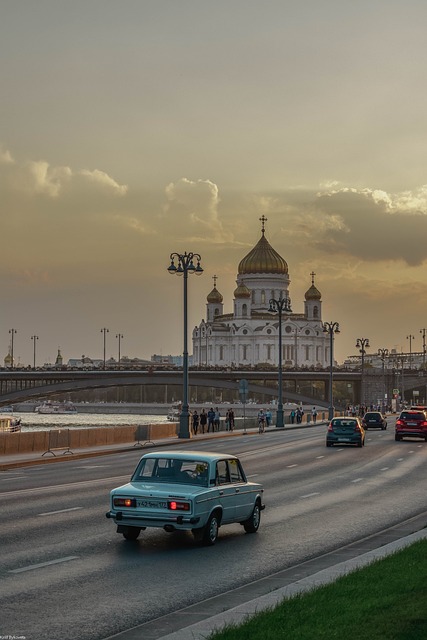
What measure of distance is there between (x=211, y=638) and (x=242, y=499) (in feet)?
30.5

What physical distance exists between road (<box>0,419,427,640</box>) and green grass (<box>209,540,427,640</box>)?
5.87ft

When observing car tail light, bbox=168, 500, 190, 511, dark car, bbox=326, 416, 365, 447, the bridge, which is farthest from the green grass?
the bridge

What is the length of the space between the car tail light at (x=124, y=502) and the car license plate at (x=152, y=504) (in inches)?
3.5

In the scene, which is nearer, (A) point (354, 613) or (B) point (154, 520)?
(A) point (354, 613)

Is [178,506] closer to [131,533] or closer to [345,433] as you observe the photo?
[131,533]

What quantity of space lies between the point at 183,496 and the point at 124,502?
103 cm

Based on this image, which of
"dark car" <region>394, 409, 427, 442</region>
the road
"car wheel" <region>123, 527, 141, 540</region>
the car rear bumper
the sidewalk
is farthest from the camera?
"dark car" <region>394, 409, 427, 442</region>

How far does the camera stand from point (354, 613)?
Result: 423 inches

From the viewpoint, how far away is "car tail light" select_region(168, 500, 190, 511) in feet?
55.9

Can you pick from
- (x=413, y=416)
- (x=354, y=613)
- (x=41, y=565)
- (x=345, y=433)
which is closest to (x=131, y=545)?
(x=41, y=565)

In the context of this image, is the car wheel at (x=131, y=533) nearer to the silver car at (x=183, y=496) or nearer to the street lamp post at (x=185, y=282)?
the silver car at (x=183, y=496)

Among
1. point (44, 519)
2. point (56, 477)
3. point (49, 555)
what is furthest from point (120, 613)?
point (56, 477)

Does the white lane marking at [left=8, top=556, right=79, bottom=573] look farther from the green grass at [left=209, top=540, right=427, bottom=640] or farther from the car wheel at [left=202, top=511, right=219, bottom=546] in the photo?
the green grass at [left=209, top=540, right=427, bottom=640]

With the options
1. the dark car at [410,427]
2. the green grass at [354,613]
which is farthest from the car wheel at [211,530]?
the dark car at [410,427]
